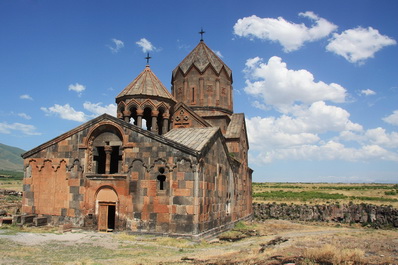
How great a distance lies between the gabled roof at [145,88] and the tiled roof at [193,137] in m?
2.13

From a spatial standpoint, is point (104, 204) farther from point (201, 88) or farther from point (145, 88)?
point (201, 88)

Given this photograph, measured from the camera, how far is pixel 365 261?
22.7 ft

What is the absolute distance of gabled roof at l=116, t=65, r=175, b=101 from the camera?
14.5m

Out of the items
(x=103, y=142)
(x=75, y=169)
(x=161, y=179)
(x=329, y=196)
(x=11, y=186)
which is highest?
(x=103, y=142)

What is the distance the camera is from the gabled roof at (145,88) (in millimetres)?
14492

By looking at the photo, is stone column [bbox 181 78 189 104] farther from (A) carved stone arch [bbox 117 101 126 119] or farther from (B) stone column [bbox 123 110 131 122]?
(B) stone column [bbox 123 110 131 122]

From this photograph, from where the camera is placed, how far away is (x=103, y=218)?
11898 millimetres

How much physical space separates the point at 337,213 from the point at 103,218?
14533 millimetres

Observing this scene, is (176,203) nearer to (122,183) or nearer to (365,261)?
(122,183)

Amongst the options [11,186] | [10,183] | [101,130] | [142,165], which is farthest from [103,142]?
[10,183]

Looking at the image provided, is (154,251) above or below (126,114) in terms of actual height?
below

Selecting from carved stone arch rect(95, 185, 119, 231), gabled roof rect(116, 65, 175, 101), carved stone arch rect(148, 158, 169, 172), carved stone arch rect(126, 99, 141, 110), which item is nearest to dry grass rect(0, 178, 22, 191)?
gabled roof rect(116, 65, 175, 101)

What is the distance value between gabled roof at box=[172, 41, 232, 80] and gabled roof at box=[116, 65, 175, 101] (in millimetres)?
3191

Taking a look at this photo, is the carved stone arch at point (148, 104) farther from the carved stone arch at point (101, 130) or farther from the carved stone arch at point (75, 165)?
the carved stone arch at point (75, 165)
